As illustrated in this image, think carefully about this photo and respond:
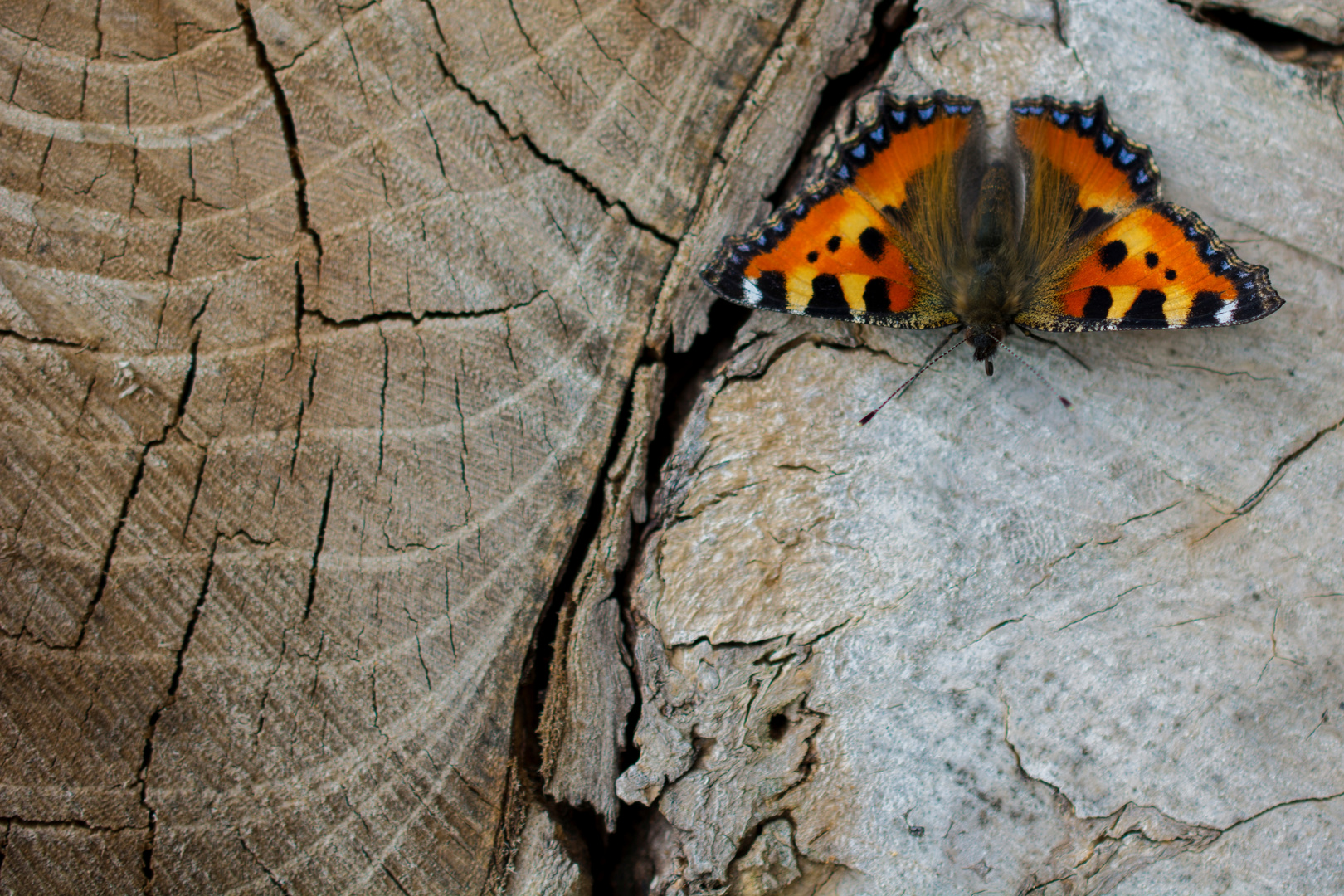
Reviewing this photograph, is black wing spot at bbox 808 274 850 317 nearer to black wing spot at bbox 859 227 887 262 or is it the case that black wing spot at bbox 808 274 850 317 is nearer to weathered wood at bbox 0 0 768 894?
black wing spot at bbox 859 227 887 262

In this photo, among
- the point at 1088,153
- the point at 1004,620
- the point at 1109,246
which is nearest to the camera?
the point at 1004,620

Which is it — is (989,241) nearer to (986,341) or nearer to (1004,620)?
(986,341)

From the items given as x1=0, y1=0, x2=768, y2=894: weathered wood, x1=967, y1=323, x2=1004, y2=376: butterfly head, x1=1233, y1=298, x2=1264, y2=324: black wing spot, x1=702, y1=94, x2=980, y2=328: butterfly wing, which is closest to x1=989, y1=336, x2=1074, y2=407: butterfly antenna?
x1=967, y1=323, x2=1004, y2=376: butterfly head

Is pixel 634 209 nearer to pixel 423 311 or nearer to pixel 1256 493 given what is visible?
pixel 423 311

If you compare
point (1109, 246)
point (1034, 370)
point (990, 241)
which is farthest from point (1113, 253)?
point (1034, 370)

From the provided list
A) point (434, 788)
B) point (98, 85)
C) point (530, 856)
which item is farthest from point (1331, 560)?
point (98, 85)

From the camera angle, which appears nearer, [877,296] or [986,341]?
[986,341]
